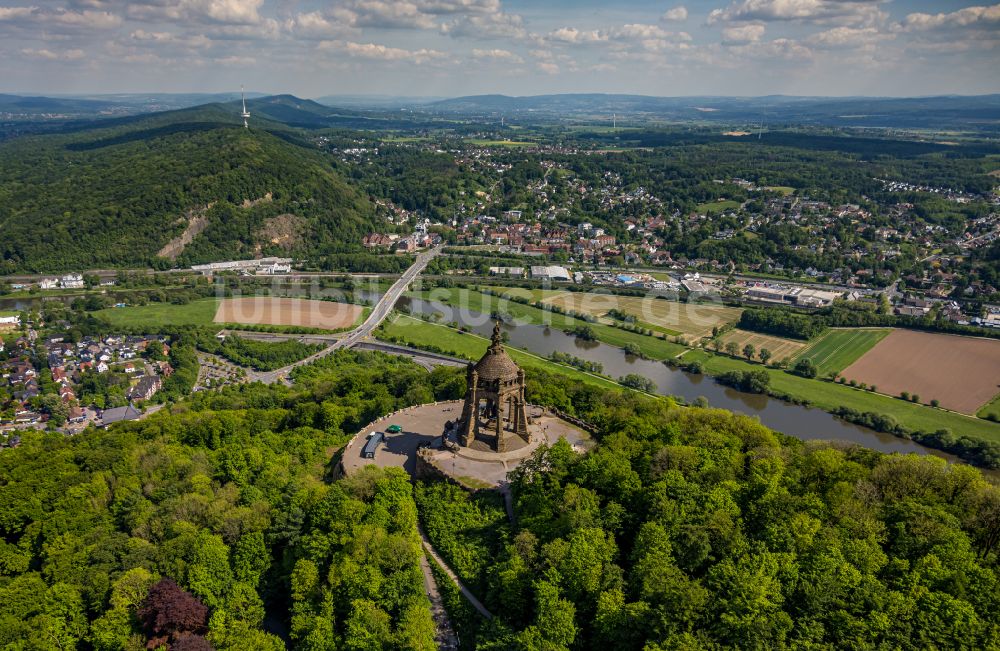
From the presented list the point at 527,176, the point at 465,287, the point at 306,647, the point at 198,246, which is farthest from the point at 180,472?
the point at 527,176

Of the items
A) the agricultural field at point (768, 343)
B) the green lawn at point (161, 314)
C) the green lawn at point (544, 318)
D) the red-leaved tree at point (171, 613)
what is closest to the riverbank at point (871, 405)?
the green lawn at point (544, 318)

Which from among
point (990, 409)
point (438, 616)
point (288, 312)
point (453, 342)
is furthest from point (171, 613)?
point (990, 409)

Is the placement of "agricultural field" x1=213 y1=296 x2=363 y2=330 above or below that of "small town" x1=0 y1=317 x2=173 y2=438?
above

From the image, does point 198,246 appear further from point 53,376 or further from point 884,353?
point 884,353

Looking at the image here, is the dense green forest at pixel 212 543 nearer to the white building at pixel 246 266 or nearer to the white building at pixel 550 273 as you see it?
the white building at pixel 550 273

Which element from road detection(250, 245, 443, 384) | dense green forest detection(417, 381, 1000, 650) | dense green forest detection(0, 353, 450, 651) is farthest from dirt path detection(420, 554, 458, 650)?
road detection(250, 245, 443, 384)

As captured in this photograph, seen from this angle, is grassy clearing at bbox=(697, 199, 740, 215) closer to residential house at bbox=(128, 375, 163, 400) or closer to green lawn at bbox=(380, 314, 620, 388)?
green lawn at bbox=(380, 314, 620, 388)

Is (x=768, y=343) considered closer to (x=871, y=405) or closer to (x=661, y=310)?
(x=661, y=310)
